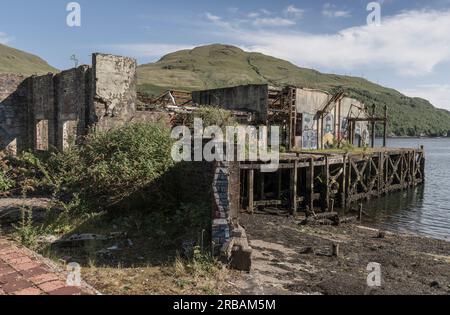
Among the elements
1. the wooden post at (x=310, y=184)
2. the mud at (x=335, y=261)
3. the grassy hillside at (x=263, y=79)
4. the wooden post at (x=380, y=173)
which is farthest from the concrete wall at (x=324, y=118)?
the grassy hillside at (x=263, y=79)

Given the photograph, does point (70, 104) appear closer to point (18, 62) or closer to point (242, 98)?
point (242, 98)

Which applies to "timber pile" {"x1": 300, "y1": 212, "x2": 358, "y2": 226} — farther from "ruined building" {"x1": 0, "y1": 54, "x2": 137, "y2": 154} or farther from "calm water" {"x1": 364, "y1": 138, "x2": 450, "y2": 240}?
"ruined building" {"x1": 0, "y1": 54, "x2": 137, "y2": 154}

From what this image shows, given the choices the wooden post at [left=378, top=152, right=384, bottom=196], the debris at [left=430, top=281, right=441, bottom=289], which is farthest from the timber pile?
the wooden post at [left=378, top=152, right=384, bottom=196]

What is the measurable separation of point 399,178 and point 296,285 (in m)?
22.6

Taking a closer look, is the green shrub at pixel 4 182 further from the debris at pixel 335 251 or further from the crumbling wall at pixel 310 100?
the crumbling wall at pixel 310 100

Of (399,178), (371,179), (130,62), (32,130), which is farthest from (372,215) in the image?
(32,130)

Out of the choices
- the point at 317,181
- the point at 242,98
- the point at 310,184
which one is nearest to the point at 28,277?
the point at 310,184

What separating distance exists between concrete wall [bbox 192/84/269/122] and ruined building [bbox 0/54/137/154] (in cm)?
1007

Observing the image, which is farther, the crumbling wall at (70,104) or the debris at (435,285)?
the crumbling wall at (70,104)

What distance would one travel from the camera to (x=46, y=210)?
1046 centimetres

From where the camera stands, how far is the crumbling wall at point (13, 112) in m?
16.6

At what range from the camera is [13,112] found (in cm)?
1681
